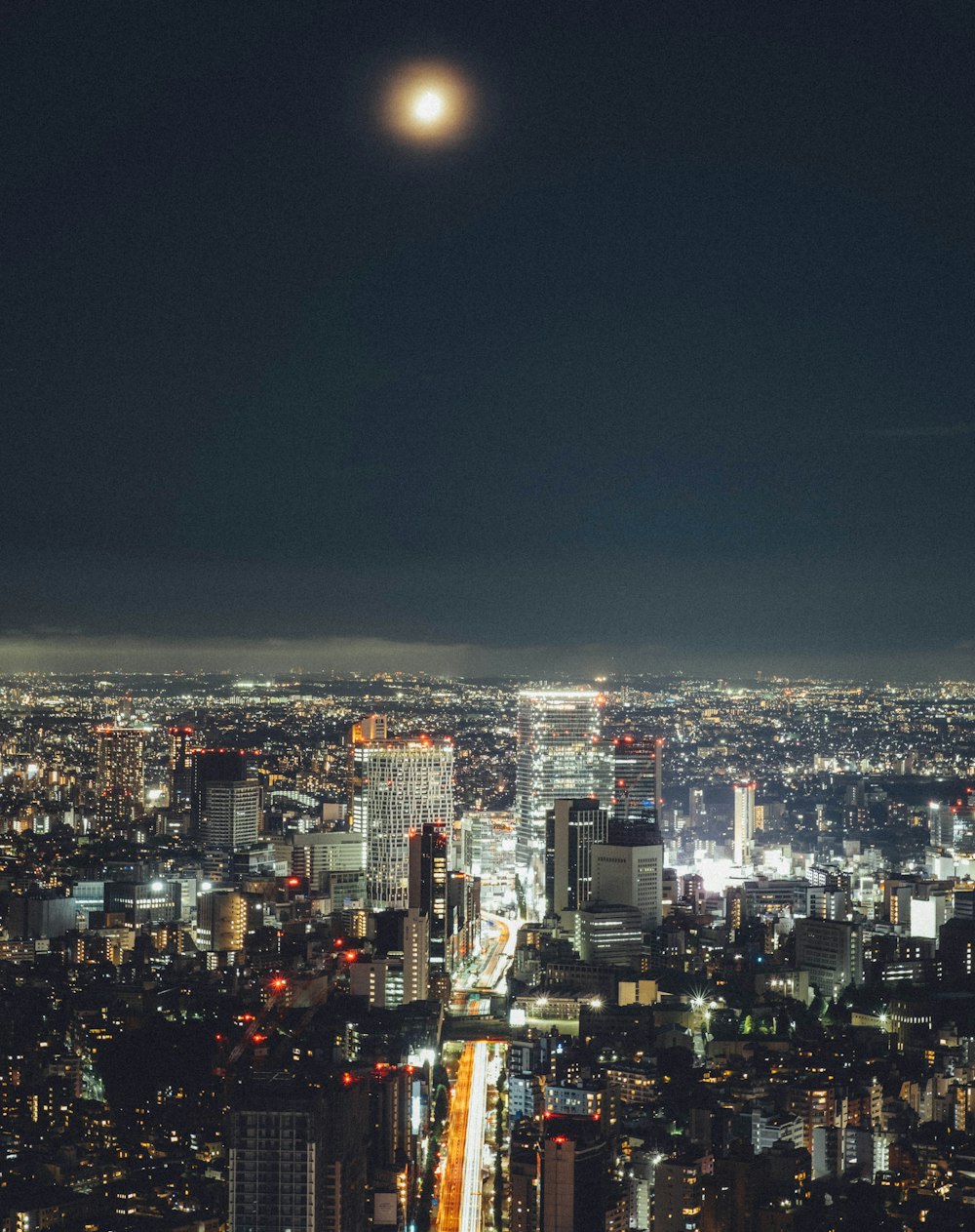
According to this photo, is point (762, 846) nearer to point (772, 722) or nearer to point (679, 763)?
point (679, 763)

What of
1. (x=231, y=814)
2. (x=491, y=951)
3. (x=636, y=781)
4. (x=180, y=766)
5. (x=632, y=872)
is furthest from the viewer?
(x=231, y=814)

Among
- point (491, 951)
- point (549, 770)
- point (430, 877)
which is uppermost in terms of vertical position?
point (549, 770)

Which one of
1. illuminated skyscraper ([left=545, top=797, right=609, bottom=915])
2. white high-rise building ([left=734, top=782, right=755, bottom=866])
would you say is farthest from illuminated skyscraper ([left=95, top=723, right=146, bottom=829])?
white high-rise building ([left=734, top=782, right=755, bottom=866])

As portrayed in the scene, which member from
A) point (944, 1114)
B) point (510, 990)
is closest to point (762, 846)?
point (510, 990)

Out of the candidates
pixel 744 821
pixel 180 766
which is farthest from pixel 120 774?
pixel 744 821

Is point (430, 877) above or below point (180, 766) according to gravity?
below

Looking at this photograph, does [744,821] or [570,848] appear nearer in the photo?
[744,821]

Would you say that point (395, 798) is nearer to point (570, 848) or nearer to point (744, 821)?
point (570, 848)
